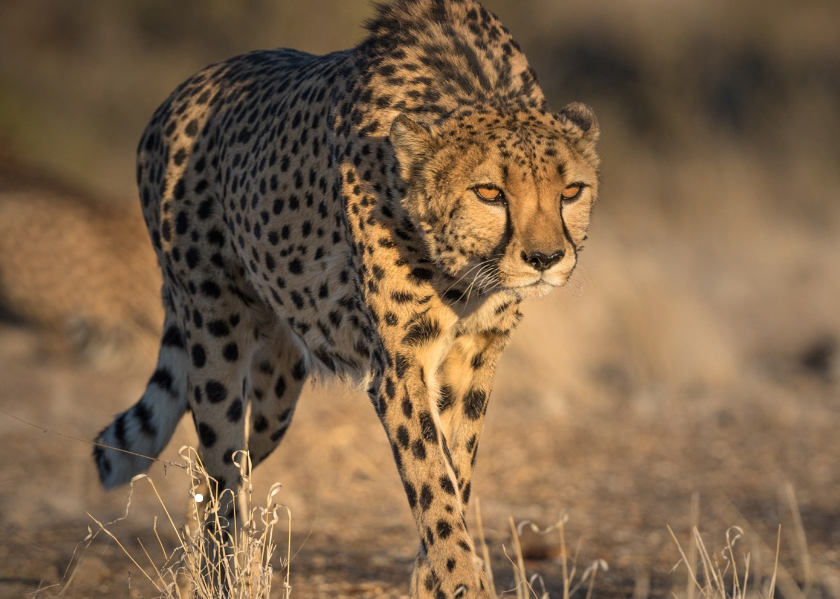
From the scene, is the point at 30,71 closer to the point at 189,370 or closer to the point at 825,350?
the point at 825,350

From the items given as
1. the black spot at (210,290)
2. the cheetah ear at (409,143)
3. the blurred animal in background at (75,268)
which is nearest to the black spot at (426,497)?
the cheetah ear at (409,143)

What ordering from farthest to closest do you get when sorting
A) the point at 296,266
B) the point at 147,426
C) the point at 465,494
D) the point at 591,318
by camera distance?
the point at 591,318 < the point at 147,426 < the point at 296,266 < the point at 465,494

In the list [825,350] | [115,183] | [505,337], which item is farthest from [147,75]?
[505,337]

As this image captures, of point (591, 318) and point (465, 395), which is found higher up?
point (465, 395)

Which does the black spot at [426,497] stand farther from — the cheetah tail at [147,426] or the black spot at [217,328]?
the cheetah tail at [147,426]

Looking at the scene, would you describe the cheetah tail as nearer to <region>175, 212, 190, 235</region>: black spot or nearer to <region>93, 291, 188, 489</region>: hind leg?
<region>93, 291, 188, 489</region>: hind leg

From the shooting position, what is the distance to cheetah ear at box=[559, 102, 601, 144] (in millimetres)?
2869

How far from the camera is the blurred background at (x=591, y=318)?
205 inches

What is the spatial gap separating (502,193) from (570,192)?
0.18 meters

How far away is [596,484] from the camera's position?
233 inches

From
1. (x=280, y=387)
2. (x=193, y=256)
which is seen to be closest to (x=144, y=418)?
(x=280, y=387)

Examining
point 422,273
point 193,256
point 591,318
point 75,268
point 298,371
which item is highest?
point 422,273

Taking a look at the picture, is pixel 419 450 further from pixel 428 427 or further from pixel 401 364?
pixel 401 364

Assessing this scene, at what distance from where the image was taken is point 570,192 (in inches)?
108
